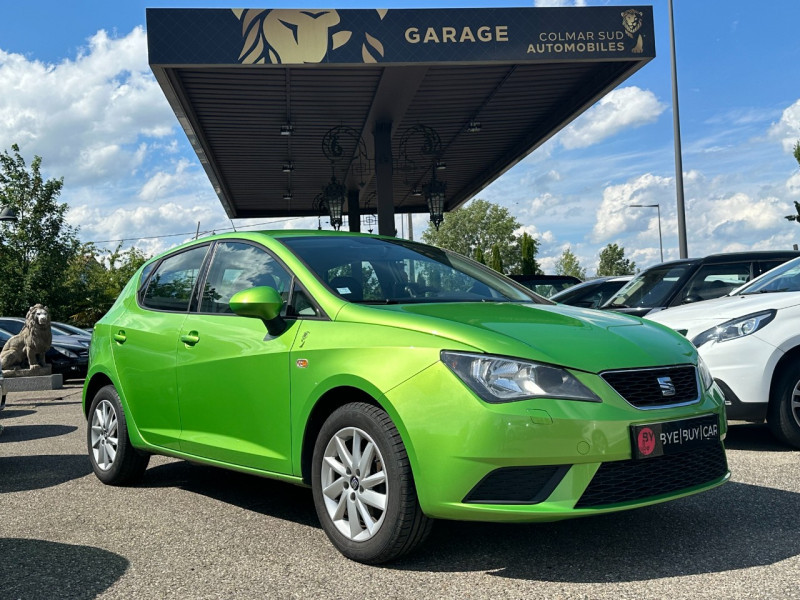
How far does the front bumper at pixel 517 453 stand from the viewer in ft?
11.2

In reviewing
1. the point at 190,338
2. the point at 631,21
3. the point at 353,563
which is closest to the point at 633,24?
the point at 631,21

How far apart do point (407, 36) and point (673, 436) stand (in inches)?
365

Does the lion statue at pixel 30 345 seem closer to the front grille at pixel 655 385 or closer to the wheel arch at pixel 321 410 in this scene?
the wheel arch at pixel 321 410

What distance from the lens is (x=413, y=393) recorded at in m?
3.58

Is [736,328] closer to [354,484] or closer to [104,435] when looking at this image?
[354,484]

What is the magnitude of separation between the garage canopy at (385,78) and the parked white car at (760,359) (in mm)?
6568

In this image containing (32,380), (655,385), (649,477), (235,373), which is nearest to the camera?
(649,477)

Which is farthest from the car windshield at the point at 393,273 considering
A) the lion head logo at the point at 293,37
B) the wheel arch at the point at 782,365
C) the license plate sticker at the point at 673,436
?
the lion head logo at the point at 293,37

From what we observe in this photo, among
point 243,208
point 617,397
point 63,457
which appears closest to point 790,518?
point 617,397

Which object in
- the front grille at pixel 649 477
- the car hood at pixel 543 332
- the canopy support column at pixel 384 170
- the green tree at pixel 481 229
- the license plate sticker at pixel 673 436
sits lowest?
the front grille at pixel 649 477

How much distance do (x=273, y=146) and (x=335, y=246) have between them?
542 inches

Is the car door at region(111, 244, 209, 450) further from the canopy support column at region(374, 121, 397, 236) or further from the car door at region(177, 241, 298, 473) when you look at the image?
the canopy support column at region(374, 121, 397, 236)

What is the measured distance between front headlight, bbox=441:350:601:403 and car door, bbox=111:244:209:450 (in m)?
2.26

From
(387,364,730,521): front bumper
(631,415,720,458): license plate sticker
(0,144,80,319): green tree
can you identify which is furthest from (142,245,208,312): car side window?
(0,144,80,319): green tree
